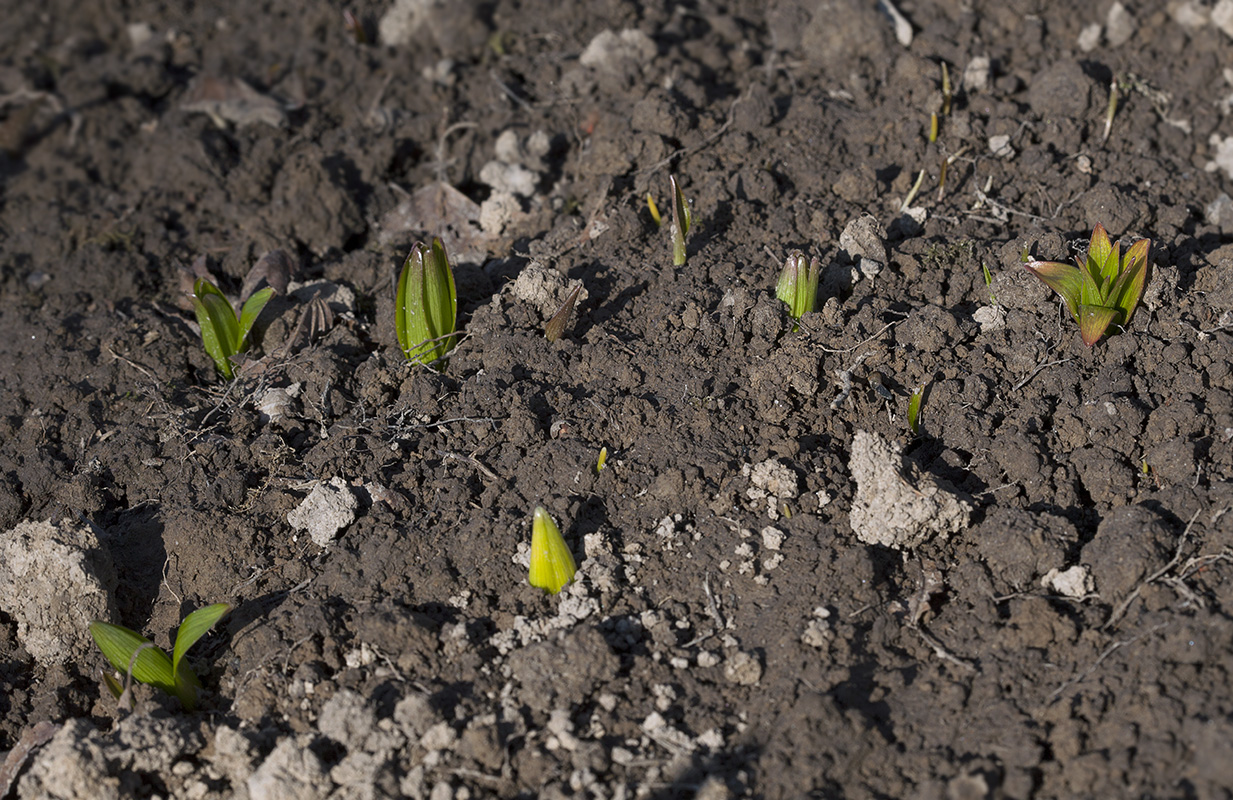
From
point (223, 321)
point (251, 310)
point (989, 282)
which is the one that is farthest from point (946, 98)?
point (223, 321)

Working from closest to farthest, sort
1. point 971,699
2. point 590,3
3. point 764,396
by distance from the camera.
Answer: point 971,699, point 764,396, point 590,3

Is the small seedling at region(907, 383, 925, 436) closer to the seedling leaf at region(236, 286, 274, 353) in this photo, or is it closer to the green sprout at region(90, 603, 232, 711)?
the green sprout at region(90, 603, 232, 711)

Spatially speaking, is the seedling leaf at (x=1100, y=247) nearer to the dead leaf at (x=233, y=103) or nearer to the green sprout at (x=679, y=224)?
the green sprout at (x=679, y=224)

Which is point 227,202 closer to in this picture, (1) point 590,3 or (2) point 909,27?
(1) point 590,3

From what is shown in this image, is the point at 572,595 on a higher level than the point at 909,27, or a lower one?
lower

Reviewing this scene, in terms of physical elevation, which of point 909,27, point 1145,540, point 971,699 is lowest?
point 971,699

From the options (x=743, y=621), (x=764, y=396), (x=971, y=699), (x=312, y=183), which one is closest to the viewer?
(x=971, y=699)

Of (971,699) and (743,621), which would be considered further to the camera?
(743,621)

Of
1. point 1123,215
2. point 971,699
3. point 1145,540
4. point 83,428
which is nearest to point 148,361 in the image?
point 83,428
